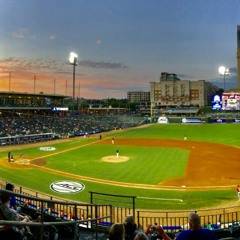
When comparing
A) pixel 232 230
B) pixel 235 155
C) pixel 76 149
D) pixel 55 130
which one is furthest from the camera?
pixel 55 130

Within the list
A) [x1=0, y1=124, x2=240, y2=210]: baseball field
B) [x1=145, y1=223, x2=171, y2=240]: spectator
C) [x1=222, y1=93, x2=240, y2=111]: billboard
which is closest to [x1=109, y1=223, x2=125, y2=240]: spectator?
[x1=145, y1=223, x2=171, y2=240]: spectator

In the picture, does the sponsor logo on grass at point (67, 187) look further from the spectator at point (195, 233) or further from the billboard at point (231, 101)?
the billboard at point (231, 101)

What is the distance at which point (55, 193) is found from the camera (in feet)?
75.4

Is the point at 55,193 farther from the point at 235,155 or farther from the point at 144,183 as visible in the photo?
the point at 235,155

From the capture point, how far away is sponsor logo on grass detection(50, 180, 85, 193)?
23.8m

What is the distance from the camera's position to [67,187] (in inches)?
977

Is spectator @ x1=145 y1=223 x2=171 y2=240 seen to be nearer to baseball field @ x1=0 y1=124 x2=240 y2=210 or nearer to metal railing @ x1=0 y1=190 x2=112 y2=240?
metal railing @ x1=0 y1=190 x2=112 y2=240

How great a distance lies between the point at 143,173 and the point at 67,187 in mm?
8036

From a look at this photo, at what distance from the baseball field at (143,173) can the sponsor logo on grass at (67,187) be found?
490 mm

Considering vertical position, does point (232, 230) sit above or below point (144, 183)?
above

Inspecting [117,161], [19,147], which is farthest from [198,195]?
[19,147]

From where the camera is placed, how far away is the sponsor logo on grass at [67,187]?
23.8 metres

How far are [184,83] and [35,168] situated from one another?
506ft

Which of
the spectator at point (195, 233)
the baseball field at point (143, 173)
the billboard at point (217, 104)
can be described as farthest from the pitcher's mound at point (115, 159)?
the billboard at point (217, 104)
